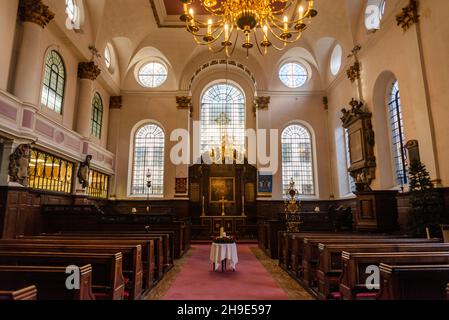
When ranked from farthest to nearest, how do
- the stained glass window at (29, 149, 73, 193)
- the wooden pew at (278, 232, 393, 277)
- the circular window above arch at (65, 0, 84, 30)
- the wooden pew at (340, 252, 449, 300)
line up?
the circular window above arch at (65, 0, 84, 30) < the stained glass window at (29, 149, 73, 193) < the wooden pew at (278, 232, 393, 277) < the wooden pew at (340, 252, 449, 300)

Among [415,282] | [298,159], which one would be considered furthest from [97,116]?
[415,282]

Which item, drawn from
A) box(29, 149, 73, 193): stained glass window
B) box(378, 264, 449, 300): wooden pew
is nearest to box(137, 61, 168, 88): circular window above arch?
box(29, 149, 73, 193): stained glass window

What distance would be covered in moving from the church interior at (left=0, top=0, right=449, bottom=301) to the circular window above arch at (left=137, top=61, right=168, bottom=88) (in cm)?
12

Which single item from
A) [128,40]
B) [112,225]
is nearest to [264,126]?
[128,40]

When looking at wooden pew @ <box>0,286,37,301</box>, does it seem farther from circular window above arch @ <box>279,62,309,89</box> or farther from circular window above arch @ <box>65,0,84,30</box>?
circular window above arch @ <box>279,62,309,89</box>

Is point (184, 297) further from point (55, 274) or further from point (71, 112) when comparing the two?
point (71, 112)

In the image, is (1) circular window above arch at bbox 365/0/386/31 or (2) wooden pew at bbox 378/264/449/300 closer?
(2) wooden pew at bbox 378/264/449/300

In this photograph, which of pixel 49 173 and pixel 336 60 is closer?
pixel 49 173

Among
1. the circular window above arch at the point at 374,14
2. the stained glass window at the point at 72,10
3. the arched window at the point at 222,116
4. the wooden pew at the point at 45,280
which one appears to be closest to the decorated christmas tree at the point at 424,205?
the circular window above arch at the point at 374,14

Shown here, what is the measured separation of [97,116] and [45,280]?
13447 millimetres

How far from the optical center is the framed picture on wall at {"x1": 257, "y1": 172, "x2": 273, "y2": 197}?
50.0 feet

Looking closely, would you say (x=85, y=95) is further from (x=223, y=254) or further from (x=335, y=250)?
(x=335, y=250)

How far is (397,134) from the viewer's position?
34.8 ft

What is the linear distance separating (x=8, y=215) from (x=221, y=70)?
1329cm
